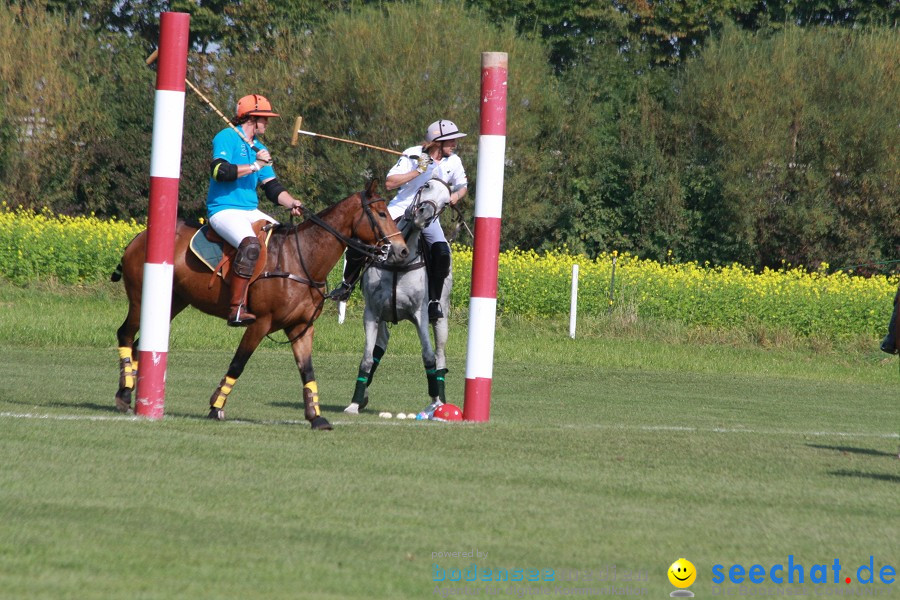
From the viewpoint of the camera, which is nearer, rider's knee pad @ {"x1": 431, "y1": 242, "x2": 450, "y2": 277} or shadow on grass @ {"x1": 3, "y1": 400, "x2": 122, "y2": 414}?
shadow on grass @ {"x1": 3, "y1": 400, "x2": 122, "y2": 414}

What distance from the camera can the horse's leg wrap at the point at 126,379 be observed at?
1165 centimetres

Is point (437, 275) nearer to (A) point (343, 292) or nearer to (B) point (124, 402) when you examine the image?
(A) point (343, 292)

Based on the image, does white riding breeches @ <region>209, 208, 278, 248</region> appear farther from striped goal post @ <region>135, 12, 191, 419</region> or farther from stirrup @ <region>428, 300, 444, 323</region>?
stirrup @ <region>428, 300, 444, 323</region>

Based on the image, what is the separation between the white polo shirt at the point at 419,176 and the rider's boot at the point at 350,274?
3.79 ft

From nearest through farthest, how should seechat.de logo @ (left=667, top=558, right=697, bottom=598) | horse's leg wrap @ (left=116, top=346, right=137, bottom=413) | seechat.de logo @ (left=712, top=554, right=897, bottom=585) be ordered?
seechat.de logo @ (left=667, top=558, right=697, bottom=598) < seechat.de logo @ (left=712, top=554, right=897, bottom=585) < horse's leg wrap @ (left=116, top=346, right=137, bottom=413)

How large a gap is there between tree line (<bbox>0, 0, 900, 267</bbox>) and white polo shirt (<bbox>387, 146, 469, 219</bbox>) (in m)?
23.0

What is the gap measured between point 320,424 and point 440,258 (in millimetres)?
3182

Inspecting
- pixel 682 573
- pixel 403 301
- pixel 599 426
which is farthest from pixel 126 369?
pixel 682 573

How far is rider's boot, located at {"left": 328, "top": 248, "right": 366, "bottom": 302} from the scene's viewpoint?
12.0 metres

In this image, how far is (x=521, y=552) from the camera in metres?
6.23

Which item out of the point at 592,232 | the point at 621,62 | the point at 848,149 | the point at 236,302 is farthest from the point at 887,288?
the point at 236,302

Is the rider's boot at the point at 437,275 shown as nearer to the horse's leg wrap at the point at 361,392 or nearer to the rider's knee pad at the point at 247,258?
the horse's leg wrap at the point at 361,392

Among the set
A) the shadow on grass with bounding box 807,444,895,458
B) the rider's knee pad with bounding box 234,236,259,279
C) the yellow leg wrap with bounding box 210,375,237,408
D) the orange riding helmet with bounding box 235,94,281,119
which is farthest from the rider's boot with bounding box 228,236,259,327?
the shadow on grass with bounding box 807,444,895,458

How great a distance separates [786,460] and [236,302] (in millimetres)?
4510
